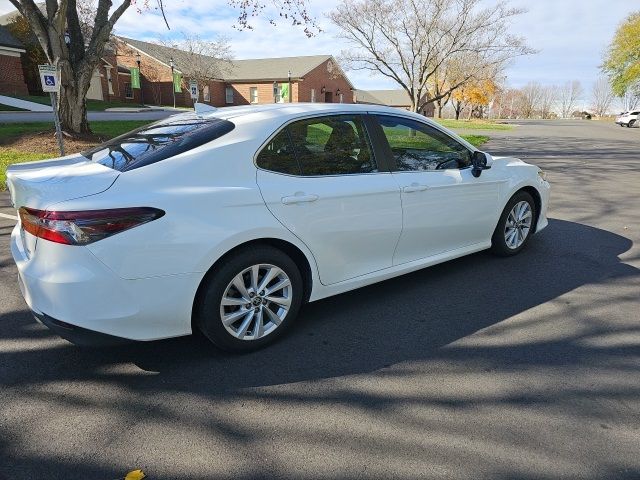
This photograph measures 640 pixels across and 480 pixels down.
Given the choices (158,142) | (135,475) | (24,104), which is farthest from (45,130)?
(24,104)

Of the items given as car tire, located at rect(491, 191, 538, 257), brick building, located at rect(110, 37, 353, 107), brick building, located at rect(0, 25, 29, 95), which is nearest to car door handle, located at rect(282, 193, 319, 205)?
car tire, located at rect(491, 191, 538, 257)

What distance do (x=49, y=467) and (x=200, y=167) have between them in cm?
176

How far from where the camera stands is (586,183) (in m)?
9.88

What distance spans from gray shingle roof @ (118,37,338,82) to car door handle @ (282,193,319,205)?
47.4 metres

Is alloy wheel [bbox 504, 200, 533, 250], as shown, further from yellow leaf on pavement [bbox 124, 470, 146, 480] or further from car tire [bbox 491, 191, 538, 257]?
yellow leaf on pavement [bbox 124, 470, 146, 480]

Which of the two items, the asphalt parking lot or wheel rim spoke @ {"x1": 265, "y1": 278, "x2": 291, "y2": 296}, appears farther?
wheel rim spoke @ {"x1": 265, "y1": 278, "x2": 291, "y2": 296}

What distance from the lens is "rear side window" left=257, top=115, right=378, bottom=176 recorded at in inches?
125

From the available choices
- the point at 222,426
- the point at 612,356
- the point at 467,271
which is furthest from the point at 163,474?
the point at 467,271

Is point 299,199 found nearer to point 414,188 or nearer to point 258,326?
point 258,326

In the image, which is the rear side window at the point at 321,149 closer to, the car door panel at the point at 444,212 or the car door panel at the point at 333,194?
the car door panel at the point at 333,194

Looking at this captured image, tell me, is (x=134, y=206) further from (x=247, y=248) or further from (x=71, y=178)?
(x=247, y=248)

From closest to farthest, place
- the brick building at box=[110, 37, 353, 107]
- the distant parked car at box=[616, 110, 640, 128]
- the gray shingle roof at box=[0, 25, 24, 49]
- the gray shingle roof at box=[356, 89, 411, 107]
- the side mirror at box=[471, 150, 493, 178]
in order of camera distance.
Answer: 1. the side mirror at box=[471, 150, 493, 178]
2. the gray shingle roof at box=[0, 25, 24, 49]
3. the distant parked car at box=[616, 110, 640, 128]
4. the brick building at box=[110, 37, 353, 107]
5. the gray shingle roof at box=[356, 89, 411, 107]

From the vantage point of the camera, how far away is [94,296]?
8.25 feet

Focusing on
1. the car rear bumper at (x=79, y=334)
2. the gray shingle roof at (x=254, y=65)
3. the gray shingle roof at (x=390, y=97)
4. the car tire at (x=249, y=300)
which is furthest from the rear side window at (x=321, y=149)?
the gray shingle roof at (x=390, y=97)
